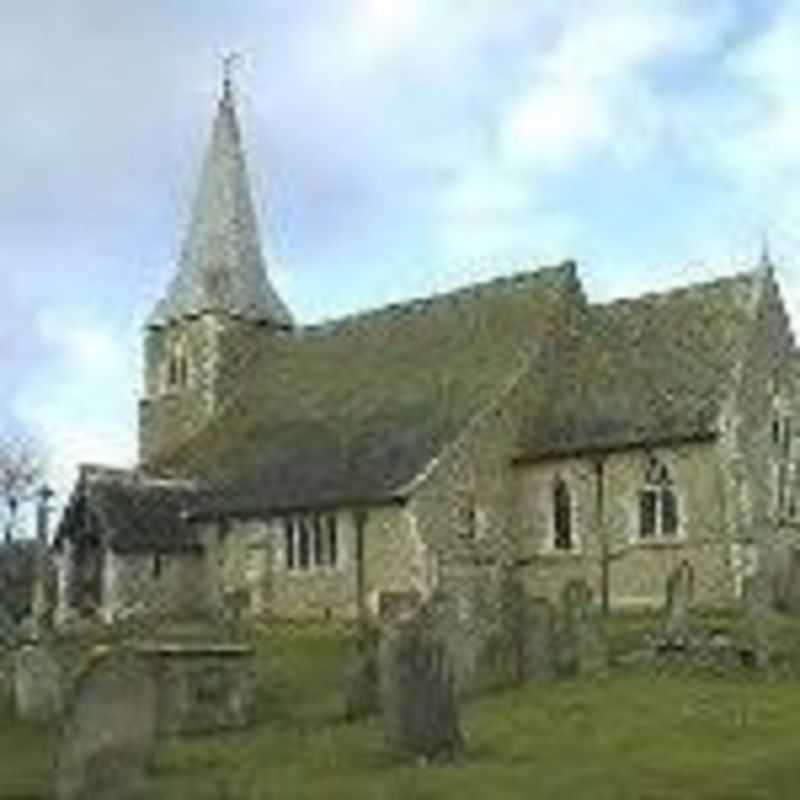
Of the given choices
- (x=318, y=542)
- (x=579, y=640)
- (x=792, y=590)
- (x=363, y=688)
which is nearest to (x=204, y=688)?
(x=363, y=688)

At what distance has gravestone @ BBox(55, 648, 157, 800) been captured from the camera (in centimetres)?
2055

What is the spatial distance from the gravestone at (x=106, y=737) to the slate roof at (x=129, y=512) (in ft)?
113

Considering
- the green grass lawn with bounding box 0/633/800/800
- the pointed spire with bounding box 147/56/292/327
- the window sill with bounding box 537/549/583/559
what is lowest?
the green grass lawn with bounding box 0/633/800/800

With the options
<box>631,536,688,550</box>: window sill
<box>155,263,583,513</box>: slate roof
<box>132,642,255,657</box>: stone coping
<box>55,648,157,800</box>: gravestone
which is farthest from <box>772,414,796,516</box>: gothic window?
<box>55,648,157,800</box>: gravestone

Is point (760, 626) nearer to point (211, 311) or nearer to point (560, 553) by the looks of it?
point (560, 553)

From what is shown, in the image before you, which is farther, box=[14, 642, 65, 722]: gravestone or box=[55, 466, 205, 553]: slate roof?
box=[55, 466, 205, 553]: slate roof

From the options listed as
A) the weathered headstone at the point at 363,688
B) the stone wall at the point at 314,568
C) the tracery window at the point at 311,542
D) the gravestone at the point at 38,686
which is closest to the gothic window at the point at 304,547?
the tracery window at the point at 311,542

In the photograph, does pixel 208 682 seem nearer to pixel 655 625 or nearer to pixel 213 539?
pixel 655 625

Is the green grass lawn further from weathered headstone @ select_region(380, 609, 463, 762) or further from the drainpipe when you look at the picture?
the drainpipe

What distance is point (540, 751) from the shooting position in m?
25.1

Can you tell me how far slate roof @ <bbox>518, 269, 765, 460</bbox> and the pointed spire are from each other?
47.0ft

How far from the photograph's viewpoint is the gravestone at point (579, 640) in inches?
1351

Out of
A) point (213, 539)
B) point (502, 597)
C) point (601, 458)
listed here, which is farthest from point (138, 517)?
point (502, 597)

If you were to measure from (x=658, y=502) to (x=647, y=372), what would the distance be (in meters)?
4.05
